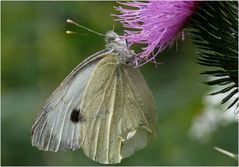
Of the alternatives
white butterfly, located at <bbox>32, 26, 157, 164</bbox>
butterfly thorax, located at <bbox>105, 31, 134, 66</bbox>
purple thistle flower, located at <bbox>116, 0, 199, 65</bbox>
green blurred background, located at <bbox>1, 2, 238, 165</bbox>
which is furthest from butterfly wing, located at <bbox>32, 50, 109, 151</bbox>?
green blurred background, located at <bbox>1, 2, 238, 165</bbox>

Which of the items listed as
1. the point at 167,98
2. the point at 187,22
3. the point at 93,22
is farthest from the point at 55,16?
the point at 187,22

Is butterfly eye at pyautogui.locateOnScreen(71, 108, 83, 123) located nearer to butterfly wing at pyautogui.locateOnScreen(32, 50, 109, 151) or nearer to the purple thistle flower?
butterfly wing at pyautogui.locateOnScreen(32, 50, 109, 151)

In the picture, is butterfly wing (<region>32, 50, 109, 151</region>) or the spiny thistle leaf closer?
the spiny thistle leaf

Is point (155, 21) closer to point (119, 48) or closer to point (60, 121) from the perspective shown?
point (119, 48)

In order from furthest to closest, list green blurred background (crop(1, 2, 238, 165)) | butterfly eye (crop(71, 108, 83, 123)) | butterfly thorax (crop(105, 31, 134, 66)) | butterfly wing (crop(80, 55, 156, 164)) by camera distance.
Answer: green blurred background (crop(1, 2, 238, 165)) < butterfly eye (crop(71, 108, 83, 123)) < butterfly wing (crop(80, 55, 156, 164)) < butterfly thorax (crop(105, 31, 134, 66))

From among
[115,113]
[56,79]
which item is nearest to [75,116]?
[115,113]
